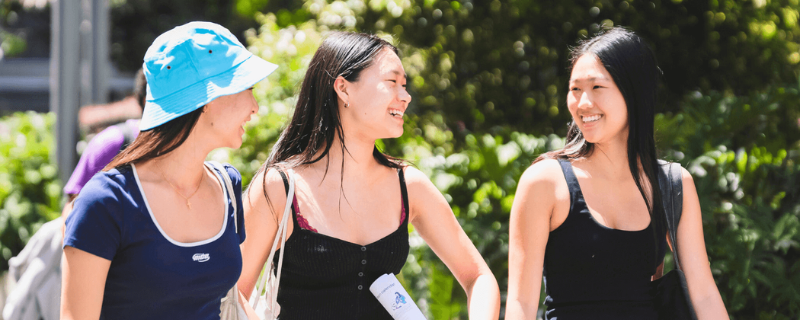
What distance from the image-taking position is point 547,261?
2.28 m

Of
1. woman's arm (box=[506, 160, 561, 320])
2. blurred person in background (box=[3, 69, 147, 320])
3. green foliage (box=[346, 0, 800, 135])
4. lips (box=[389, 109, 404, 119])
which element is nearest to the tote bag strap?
lips (box=[389, 109, 404, 119])

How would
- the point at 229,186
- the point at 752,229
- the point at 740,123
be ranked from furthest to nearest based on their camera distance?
the point at 740,123 < the point at 752,229 < the point at 229,186

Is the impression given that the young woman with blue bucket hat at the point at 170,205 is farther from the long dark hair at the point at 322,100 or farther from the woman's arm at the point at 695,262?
the woman's arm at the point at 695,262

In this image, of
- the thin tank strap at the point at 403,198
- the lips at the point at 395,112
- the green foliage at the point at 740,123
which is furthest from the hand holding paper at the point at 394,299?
the green foliage at the point at 740,123

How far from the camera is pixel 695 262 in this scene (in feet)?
7.38

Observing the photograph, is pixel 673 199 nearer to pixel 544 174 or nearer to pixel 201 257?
pixel 544 174

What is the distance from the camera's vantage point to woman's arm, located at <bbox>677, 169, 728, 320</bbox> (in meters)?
2.21

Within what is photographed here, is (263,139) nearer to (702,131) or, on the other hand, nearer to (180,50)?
(702,131)

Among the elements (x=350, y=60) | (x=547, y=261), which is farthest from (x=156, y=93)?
(x=547, y=261)

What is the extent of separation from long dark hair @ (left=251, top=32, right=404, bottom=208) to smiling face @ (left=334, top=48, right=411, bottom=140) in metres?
0.02

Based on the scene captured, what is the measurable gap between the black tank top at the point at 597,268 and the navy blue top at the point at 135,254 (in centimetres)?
108

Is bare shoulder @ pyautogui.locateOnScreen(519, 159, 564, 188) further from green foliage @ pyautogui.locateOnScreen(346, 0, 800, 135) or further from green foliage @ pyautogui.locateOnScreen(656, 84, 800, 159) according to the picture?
green foliage @ pyautogui.locateOnScreen(346, 0, 800, 135)

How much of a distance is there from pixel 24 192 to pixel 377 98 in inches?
222

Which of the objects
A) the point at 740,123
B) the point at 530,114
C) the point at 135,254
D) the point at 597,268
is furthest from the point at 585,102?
the point at 530,114
